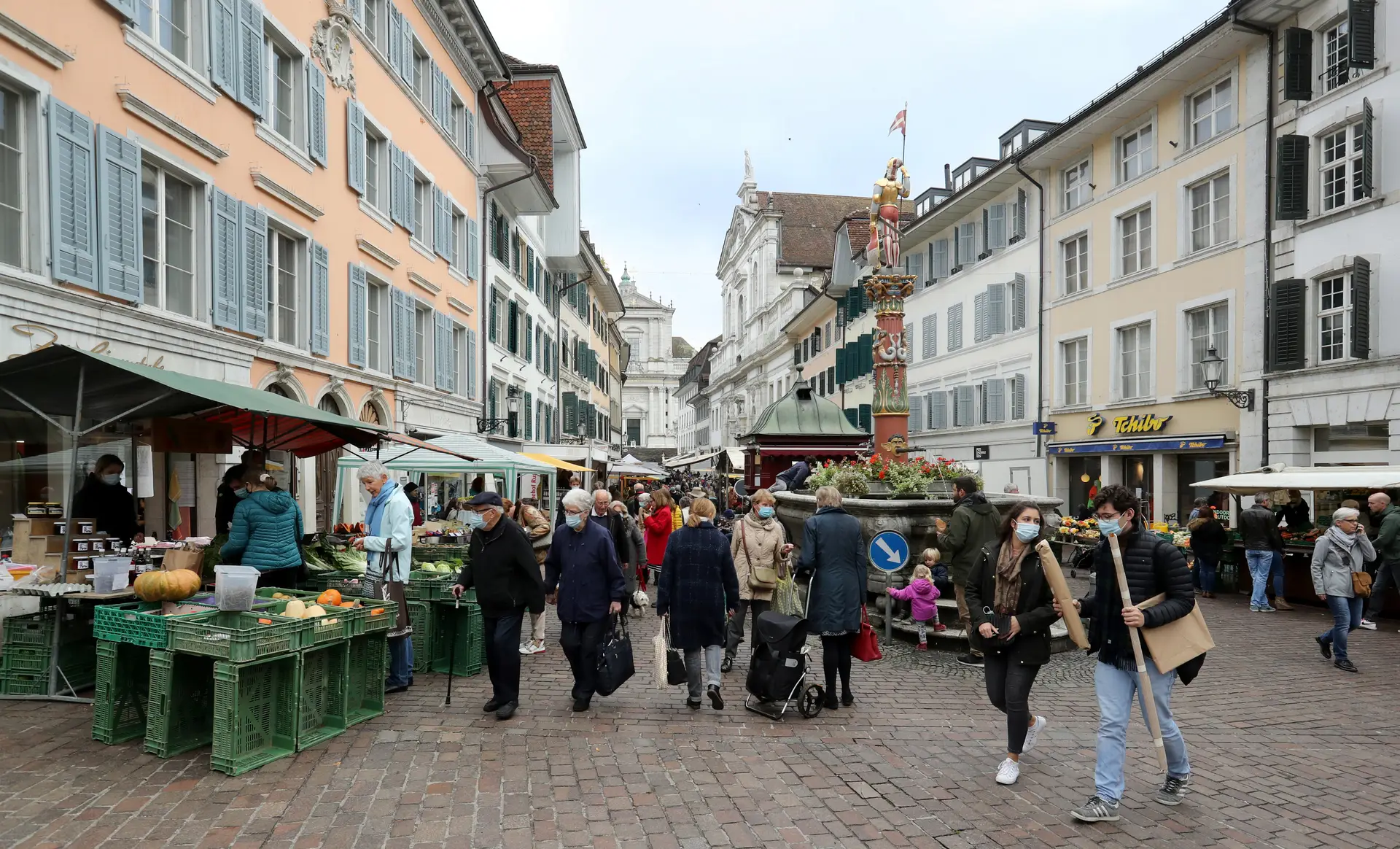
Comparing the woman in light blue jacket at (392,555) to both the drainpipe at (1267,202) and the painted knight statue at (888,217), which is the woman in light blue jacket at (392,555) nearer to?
the painted knight statue at (888,217)

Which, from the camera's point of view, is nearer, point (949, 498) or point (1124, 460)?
point (949, 498)

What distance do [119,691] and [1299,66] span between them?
831 inches

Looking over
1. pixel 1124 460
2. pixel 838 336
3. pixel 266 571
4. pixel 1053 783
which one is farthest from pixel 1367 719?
pixel 838 336

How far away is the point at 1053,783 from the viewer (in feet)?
18.1

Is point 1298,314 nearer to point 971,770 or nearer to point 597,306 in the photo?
point 971,770

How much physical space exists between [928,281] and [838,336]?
8150 millimetres

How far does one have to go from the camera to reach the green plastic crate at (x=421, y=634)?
809 centimetres

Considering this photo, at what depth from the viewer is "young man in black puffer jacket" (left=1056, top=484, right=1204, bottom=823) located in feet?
16.0

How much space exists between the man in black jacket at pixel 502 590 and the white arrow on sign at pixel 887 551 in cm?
370

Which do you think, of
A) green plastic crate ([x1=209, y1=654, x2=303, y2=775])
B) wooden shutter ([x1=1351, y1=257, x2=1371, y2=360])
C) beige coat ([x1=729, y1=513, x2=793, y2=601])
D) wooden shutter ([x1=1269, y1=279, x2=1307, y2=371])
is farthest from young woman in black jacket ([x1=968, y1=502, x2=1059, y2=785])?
wooden shutter ([x1=1269, y1=279, x2=1307, y2=371])

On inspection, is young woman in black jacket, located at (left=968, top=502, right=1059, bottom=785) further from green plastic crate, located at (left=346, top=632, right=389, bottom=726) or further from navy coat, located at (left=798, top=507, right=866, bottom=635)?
green plastic crate, located at (left=346, top=632, right=389, bottom=726)

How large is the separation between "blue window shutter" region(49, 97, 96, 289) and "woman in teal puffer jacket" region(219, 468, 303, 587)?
335 centimetres


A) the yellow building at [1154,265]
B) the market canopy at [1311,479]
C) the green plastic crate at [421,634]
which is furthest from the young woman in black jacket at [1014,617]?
the yellow building at [1154,265]

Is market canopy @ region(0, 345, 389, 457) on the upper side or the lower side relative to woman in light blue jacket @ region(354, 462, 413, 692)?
upper
